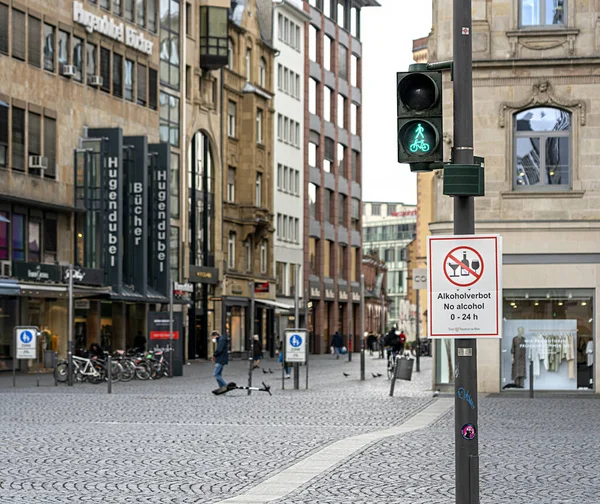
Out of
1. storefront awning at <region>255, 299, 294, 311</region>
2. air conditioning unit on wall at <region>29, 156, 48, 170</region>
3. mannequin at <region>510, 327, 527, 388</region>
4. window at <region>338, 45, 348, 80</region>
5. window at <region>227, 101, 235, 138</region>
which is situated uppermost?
window at <region>338, 45, 348, 80</region>

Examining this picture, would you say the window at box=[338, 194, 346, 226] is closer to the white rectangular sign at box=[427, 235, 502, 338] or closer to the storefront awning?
the storefront awning

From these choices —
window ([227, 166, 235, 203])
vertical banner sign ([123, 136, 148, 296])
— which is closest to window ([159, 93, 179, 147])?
vertical banner sign ([123, 136, 148, 296])

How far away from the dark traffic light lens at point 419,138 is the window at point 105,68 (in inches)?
1967

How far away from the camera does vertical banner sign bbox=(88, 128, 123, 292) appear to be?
55.7 metres

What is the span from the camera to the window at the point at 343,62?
101312mm

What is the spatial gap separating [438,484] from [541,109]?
70.1 feet

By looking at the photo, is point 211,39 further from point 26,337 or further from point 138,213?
point 26,337

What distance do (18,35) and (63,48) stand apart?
3.77 meters

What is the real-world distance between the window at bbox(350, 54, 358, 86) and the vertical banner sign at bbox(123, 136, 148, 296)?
47109 millimetres

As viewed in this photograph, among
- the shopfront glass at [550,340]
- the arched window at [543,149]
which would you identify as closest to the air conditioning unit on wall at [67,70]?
the arched window at [543,149]

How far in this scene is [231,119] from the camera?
7788cm

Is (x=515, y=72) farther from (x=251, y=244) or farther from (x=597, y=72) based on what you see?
(x=251, y=244)

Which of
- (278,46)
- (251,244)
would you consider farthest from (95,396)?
(278,46)

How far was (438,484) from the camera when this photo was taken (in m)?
14.3
